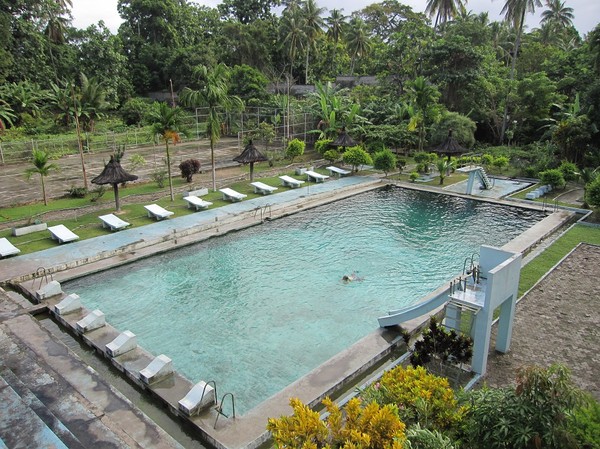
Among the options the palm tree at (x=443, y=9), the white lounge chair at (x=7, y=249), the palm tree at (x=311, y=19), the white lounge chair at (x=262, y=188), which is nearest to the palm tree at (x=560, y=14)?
the palm tree at (x=443, y=9)

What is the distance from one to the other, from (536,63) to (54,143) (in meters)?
39.3

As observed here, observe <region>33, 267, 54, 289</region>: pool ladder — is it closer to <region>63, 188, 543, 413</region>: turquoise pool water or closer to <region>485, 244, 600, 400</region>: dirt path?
<region>63, 188, 543, 413</region>: turquoise pool water

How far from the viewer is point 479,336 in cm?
892

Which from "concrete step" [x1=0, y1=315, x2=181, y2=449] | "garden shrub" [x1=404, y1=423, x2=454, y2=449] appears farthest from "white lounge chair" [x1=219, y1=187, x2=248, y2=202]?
"garden shrub" [x1=404, y1=423, x2=454, y2=449]

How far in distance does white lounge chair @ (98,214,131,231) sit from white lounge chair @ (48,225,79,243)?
125 centimetres

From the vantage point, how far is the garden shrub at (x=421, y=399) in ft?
19.6

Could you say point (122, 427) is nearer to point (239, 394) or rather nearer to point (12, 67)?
point (239, 394)

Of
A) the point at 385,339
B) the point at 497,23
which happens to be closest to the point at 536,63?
the point at 497,23

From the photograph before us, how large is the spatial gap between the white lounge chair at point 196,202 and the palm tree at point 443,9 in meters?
33.3

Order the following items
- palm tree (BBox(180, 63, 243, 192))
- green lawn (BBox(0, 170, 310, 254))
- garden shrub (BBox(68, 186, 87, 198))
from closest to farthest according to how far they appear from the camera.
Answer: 1. green lawn (BBox(0, 170, 310, 254))
2. palm tree (BBox(180, 63, 243, 192))
3. garden shrub (BBox(68, 186, 87, 198))

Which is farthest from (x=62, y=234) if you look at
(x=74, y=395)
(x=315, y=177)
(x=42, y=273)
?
(x=315, y=177)

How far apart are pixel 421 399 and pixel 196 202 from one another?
1518cm

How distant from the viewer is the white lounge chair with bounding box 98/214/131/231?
17062mm

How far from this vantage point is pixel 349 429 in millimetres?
5305
